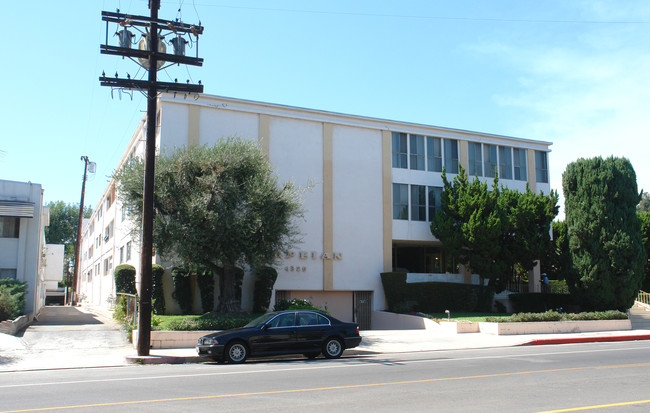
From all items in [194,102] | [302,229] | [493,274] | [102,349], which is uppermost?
[194,102]

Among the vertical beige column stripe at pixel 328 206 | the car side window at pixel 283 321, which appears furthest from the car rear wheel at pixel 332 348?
the vertical beige column stripe at pixel 328 206

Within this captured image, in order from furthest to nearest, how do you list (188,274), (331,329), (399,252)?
1. (399,252)
2. (188,274)
3. (331,329)

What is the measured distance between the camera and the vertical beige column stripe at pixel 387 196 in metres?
30.8

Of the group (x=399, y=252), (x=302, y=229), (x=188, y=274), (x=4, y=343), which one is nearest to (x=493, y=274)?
(x=399, y=252)

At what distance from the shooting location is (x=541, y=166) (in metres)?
36.2

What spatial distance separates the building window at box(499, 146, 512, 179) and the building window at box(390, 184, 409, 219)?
675 cm

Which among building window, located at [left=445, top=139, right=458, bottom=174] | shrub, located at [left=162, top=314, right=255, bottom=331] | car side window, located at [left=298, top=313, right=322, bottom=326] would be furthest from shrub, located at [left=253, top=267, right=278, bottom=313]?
building window, located at [left=445, top=139, right=458, bottom=174]

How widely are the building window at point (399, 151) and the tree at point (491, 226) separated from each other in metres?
2.75

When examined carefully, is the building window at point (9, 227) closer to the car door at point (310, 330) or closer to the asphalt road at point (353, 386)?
the asphalt road at point (353, 386)

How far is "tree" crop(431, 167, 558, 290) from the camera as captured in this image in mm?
29266

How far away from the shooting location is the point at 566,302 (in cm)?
3256

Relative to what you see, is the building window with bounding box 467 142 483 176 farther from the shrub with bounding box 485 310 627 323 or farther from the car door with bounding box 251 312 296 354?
the car door with bounding box 251 312 296 354

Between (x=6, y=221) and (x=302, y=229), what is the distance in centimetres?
1366

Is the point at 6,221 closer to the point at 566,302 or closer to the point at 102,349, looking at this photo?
the point at 102,349
